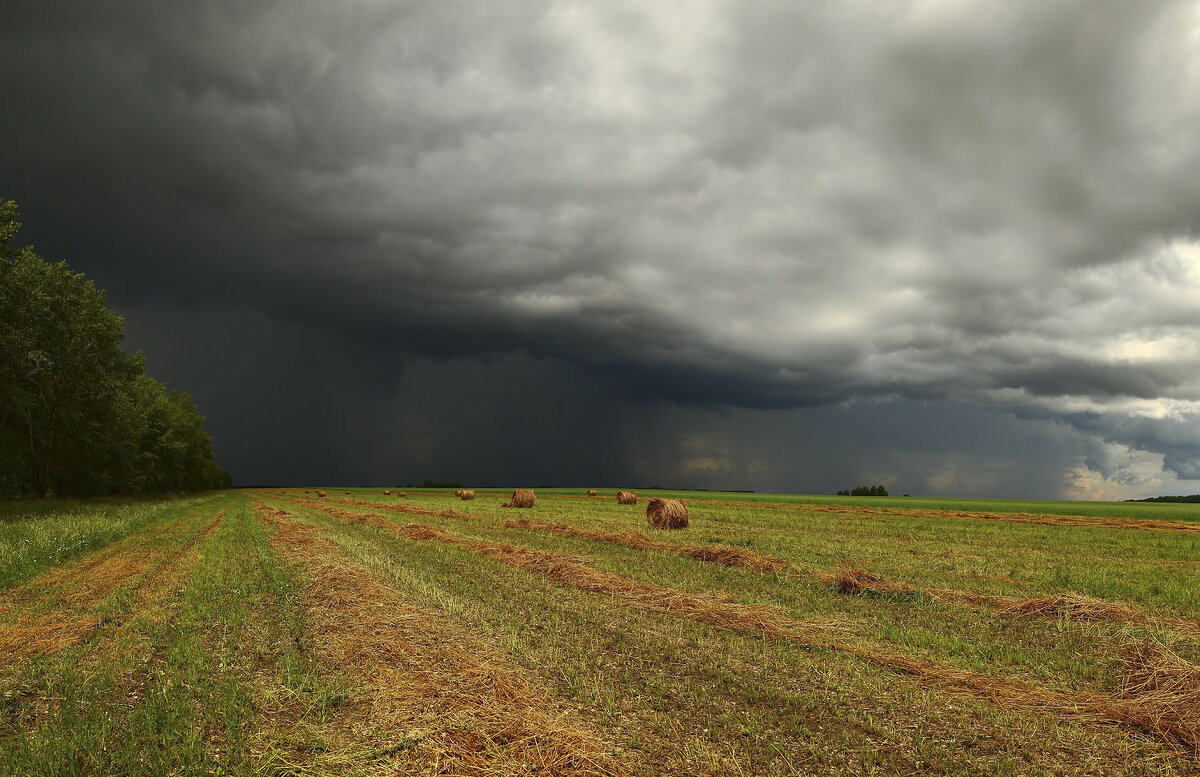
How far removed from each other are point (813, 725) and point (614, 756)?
2.34m

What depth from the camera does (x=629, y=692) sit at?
660 centimetres

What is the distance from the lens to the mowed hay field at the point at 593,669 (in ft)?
17.4

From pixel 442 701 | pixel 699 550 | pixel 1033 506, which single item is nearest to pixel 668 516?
pixel 699 550

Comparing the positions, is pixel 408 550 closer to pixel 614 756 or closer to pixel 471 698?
pixel 471 698

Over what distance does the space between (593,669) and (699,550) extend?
424 inches

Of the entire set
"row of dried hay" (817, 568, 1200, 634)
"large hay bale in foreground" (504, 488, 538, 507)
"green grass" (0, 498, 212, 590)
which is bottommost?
"large hay bale in foreground" (504, 488, 538, 507)

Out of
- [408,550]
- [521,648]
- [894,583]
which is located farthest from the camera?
[408,550]

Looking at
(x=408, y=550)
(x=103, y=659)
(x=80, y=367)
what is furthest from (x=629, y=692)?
(x=80, y=367)

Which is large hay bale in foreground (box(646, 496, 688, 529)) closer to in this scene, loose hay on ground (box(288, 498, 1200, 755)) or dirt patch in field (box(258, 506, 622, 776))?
loose hay on ground (box(288, 498, 1200, 755))

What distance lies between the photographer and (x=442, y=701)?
6.18 m

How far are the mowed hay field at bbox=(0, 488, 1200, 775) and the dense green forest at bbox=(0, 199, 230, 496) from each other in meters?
32.2

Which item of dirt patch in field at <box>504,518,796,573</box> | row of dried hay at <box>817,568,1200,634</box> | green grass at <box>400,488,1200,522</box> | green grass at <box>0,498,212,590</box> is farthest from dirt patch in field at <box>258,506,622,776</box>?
green grass at <box>400,488,1200,522</box>

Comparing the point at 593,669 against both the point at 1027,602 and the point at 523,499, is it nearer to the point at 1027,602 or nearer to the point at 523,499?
the point at 1027,602

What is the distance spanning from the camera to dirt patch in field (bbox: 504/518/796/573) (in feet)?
49.6
